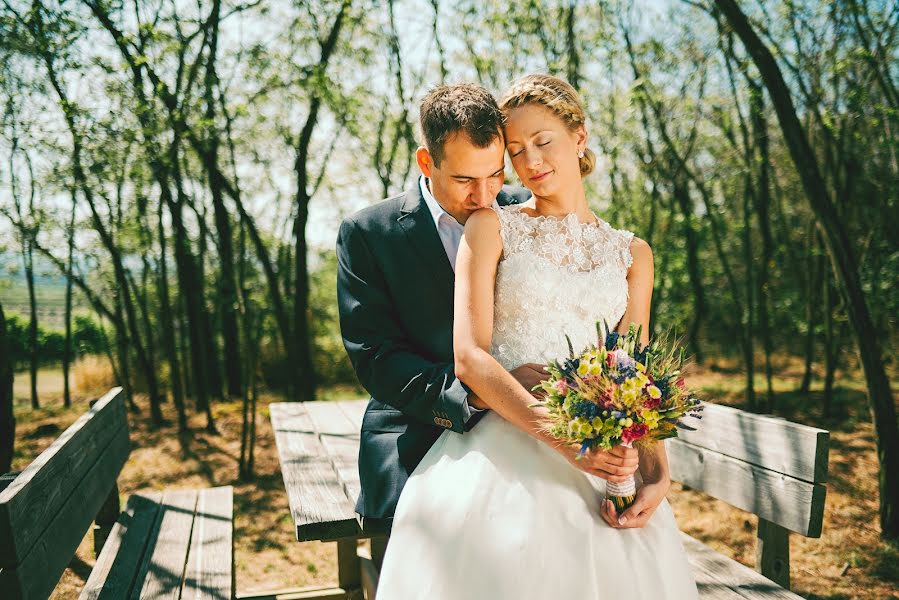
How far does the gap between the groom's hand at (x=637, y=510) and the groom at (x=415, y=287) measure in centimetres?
49

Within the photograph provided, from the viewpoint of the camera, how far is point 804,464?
2.51 metres

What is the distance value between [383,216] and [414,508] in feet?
3.64

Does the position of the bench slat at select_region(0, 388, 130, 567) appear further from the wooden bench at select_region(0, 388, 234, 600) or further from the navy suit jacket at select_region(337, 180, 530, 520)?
the navy suit jacket at select_region(337, 180, 530, 520)

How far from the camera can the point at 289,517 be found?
577 centimetres

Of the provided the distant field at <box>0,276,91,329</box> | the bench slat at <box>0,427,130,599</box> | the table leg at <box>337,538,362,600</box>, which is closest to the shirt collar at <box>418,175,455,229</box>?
the bench slat at <box>0,427,130,599</box>

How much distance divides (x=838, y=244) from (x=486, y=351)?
123 inches

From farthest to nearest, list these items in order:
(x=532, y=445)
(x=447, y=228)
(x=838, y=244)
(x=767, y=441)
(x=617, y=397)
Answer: (x=838, y=244) < (x=767, y=441) < (x=447, y=228) < (x=532, y=445) < (x=617, y=397)

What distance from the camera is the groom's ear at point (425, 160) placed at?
8.04ft

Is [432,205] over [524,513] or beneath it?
over

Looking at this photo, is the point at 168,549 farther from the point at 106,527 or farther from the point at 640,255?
the point at 640,255

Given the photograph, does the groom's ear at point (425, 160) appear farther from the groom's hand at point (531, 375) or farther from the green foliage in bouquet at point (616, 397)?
the green foliage in bouquet at point (616, 397)

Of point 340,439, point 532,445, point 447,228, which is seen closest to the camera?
point 532,445

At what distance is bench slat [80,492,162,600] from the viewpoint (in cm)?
269

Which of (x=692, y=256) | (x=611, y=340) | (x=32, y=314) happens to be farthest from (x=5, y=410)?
(x=692, y=256)
